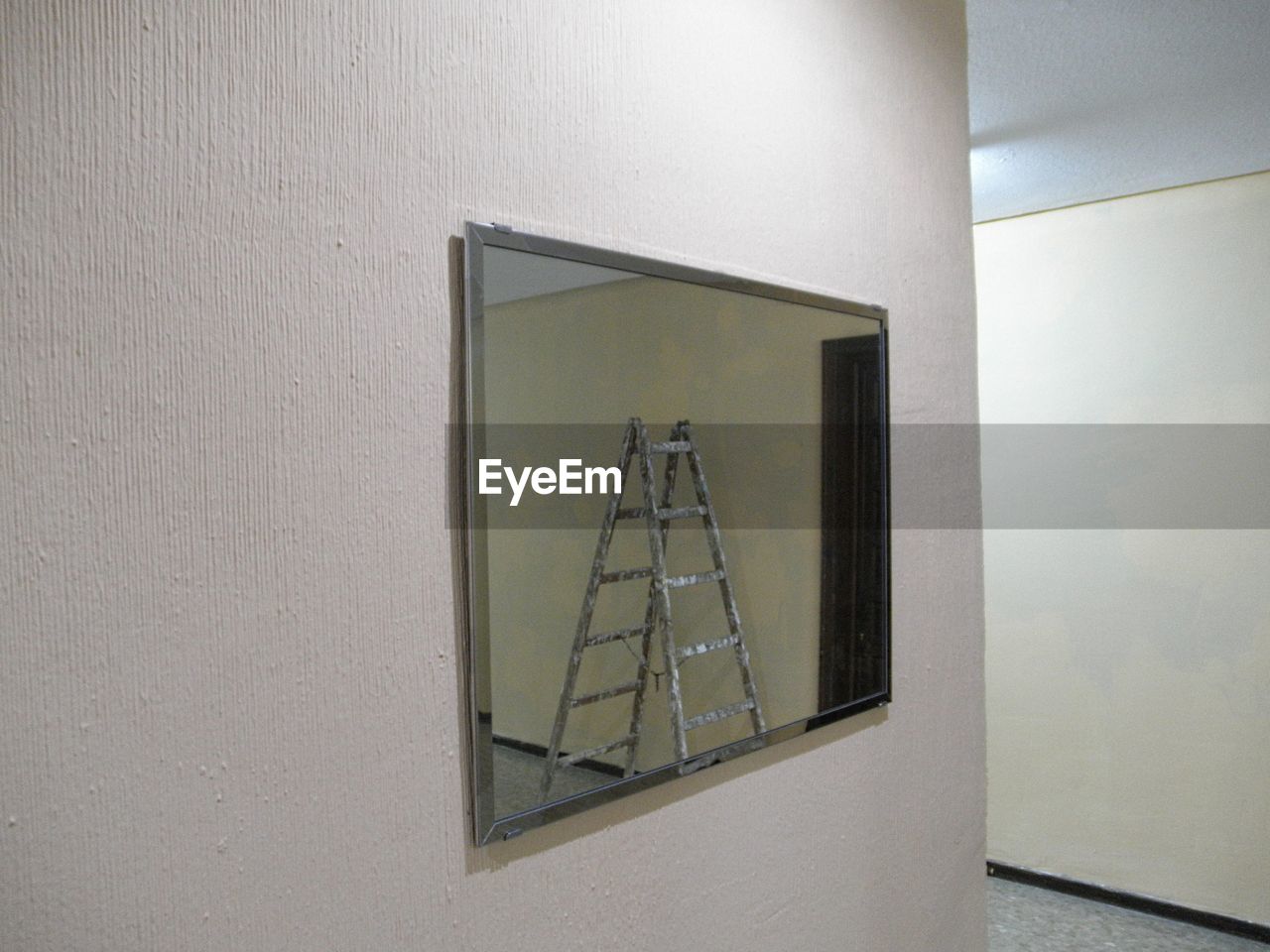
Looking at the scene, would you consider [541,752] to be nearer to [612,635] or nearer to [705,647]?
[612,635]

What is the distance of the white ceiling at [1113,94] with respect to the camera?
1851 millimetres

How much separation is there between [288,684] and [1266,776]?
299 cm

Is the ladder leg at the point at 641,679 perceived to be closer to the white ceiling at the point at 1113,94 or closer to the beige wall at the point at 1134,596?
the white ceiling at the point at 1113,94

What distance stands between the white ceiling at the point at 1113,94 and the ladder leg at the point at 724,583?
117 cm

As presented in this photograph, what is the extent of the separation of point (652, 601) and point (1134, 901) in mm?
2671

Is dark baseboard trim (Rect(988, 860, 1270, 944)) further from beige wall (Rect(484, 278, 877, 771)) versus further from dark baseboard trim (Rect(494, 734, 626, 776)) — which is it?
dark baseboard trim (Rect(494, 734, 626, 776))

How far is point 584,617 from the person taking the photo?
1.09 m

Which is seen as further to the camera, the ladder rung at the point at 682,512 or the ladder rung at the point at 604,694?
the ladder rung at the point at 682,512

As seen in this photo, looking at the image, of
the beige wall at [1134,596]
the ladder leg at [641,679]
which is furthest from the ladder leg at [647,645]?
the beige wall at [1134,596]

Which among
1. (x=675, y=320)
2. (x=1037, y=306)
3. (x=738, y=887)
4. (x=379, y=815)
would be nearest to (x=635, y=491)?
(x=675, y=320)

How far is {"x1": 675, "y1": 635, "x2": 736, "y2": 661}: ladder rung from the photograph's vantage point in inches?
48.0

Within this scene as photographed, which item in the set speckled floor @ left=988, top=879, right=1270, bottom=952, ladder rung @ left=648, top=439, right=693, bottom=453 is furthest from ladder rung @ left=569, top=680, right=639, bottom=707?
speckled floor @ left=988, top=879, right=1270, bottom=952

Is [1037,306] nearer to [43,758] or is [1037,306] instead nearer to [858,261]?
[858,261]

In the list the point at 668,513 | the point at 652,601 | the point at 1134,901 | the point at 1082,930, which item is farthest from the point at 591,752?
the point at 1134,901
